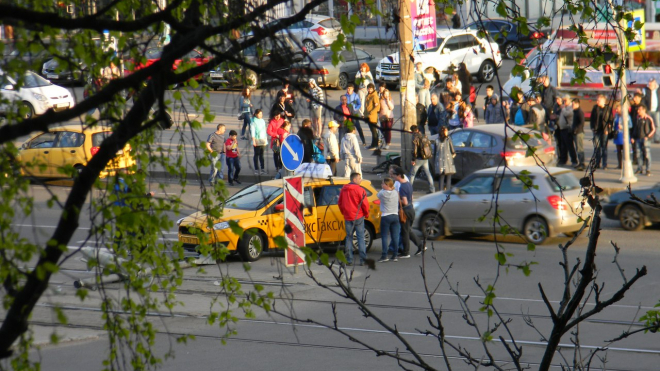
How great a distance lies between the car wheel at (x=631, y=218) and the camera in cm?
1744

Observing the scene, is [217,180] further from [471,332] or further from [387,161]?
[387,161]

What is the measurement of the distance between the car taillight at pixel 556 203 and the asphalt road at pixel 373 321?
760 mm

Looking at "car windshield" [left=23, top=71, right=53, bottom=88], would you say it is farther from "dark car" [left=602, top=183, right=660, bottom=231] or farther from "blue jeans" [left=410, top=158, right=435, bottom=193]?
"blue jeans" [left=410, top=158, right=435, bottom=193]

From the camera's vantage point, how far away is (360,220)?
15258 mm

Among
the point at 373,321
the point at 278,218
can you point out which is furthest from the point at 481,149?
the point at 373,321

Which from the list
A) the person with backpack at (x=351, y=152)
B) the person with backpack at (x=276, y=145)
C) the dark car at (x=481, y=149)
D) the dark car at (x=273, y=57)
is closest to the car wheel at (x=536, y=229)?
the dark car at (x=481, y=149)

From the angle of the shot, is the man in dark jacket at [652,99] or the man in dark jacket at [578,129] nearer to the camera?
the man in dark jacket at [578,129]

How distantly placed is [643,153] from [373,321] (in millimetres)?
13013

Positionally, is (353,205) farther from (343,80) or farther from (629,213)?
(343,80)

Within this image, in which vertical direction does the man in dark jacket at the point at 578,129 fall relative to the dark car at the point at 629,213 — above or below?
above

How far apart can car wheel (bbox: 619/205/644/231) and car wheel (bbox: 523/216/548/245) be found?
2001 mm

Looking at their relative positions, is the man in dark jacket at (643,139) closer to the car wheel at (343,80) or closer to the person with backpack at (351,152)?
the person with backpack at (351,152)

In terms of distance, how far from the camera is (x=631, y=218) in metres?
17.5

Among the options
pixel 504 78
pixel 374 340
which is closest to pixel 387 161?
pixel 374 340
